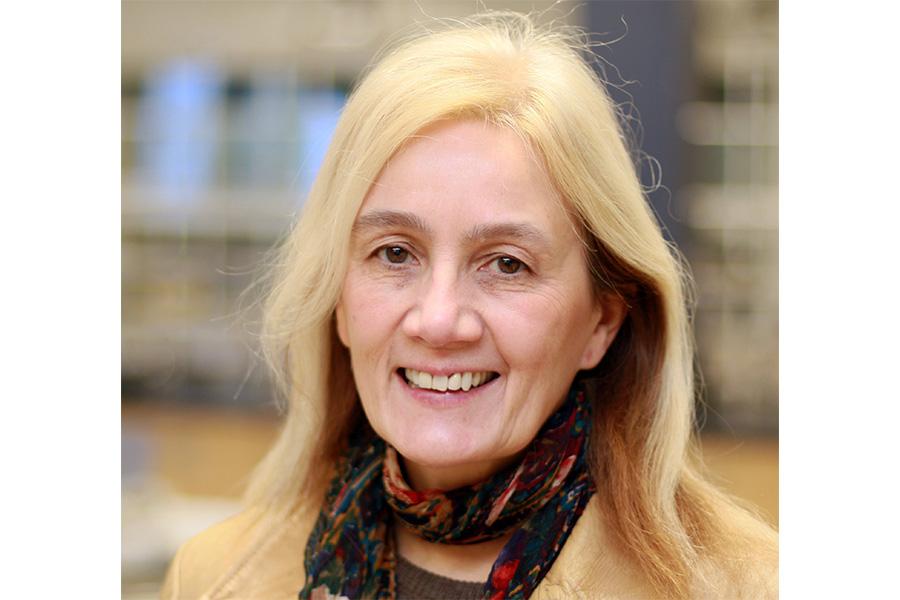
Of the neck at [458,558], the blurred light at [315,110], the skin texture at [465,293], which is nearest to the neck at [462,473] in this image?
the skin texture at [465,293]

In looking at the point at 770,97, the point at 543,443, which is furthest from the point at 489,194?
the point at 770,97

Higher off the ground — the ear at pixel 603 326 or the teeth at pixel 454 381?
the ear at pixel 603 326

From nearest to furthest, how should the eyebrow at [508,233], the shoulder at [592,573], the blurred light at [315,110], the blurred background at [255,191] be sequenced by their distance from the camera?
the eyebrow at [508,233], the shoulder at [592,573], the blurred background at [255,191], the blurred light at [315,110]

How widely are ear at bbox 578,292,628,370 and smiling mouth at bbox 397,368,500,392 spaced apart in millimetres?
229

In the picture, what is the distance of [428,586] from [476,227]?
2.40 feet

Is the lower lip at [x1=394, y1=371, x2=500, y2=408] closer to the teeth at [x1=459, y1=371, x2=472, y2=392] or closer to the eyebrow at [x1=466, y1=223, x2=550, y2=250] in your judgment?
the teeth at [x1=459, y1=371, x2=472, y2=392]

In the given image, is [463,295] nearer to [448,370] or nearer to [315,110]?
[448,370]

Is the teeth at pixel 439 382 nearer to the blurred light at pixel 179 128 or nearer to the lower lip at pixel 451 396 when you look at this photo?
the lower lip at pixel 451 396

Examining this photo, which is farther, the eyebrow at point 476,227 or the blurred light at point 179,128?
the blurred light at point 179,128

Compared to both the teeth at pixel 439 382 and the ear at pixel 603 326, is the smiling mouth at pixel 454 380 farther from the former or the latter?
the ear at pixel 603 326

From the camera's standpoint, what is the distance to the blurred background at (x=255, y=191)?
7984 mm

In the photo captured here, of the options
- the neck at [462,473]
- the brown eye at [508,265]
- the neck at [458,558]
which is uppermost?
the brown eye at [508,265]

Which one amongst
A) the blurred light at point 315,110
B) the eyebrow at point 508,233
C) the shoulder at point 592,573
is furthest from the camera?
the blurred light at point 315,110

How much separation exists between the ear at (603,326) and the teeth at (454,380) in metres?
0.24
